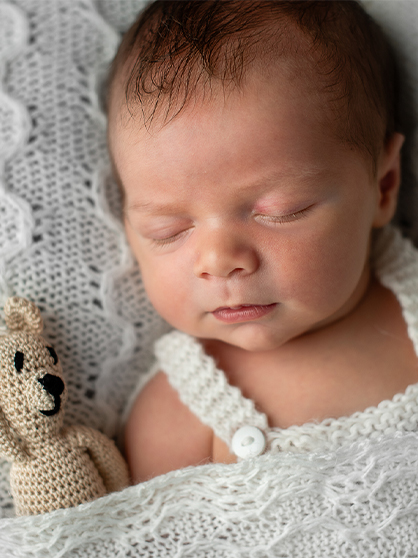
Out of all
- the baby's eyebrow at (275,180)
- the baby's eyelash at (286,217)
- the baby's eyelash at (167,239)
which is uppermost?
the baby's eyebrow at (275,180)

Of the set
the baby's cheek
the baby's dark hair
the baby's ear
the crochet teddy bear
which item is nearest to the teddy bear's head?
the crochet teddy bear

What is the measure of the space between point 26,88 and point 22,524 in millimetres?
976

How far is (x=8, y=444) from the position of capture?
1.05 meters

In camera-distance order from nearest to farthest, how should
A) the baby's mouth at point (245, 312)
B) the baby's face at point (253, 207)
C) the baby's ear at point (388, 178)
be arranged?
the baby's face at point (253, 207), the baby's mouth at point (245, 312), the baby's ear at point (388, 178)

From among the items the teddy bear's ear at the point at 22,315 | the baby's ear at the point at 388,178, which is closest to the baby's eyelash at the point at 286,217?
the baby's ear at the point at 388,178

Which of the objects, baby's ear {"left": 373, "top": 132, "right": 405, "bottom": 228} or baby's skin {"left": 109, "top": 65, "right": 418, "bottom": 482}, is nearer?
baby's skin {"left": 109, "top": 65, "right": 418, "bottom": 482}

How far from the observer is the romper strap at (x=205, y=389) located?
1.22 meters

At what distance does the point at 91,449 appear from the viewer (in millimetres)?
1179

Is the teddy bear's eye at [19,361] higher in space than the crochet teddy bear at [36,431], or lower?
higher

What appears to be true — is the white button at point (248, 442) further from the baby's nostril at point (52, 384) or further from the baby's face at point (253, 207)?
the baby's nostril at point (52, 384)

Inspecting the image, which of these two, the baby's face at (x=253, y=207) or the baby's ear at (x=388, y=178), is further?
the baby's ear at (x=388, y=178)

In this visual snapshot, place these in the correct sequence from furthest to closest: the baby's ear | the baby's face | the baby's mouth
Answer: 1. the baby's ear
2. the baby's mouth
3. the baby's face

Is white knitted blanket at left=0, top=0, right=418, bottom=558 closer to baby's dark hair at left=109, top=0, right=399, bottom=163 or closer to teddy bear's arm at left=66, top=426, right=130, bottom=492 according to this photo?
teddy bear's arm at left=66, top=426, right=130, bottom=492

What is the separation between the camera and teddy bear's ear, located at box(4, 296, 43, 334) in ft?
3.74
